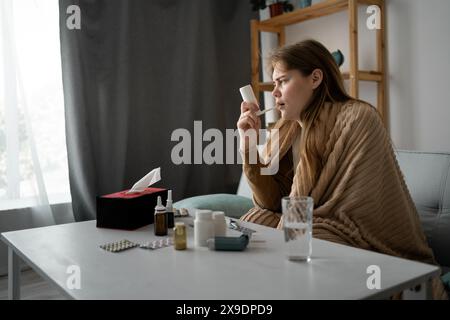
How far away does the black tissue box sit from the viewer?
1.31m

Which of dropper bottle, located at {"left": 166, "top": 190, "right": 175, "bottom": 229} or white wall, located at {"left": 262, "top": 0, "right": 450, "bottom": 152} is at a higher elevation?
white wall, located at {"left": 262, "top": 0, "right": 450, "bottom": 152}

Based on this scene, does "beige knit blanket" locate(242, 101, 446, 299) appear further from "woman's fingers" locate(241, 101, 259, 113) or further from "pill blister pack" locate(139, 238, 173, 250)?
"pill blister pack" locate(139, 238, 173, 250)

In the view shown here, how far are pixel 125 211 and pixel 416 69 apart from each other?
1.82m

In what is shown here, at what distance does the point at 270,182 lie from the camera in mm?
1623

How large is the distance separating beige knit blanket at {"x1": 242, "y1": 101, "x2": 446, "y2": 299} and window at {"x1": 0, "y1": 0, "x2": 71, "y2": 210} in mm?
1717

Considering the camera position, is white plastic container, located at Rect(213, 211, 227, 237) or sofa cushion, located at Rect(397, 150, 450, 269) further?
sofa cushion, located at Rect(397, 150, 450, 269)

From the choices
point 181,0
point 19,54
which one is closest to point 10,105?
point 19,54

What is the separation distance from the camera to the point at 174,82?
299cm

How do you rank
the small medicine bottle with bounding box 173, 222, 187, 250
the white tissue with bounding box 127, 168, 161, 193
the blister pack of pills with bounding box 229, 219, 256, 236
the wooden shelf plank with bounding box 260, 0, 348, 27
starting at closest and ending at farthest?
the small medicine bottle with bounding box 173, 222, 187, 250
the blister pack of pills with bounding box 229, 219, 256, 236
the white tissue with bounding box 127, 168, 161, 193
the wooden shelf plank with bounding box 260, 0, 348, 27

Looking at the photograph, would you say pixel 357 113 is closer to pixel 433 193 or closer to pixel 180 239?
pixel 433 193

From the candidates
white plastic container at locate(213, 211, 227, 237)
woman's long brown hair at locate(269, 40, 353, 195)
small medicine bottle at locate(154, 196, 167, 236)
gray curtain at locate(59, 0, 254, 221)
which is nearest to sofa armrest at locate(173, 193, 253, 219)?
gray curtain at locate(59, 0, 254, 221)

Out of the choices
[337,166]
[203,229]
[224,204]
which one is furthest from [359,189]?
[224,204]
